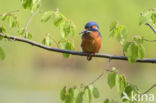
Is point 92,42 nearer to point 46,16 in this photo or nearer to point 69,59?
point 46,16

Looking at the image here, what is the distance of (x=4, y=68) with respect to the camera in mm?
9984

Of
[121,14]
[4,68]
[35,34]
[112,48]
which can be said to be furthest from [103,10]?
[4,68]

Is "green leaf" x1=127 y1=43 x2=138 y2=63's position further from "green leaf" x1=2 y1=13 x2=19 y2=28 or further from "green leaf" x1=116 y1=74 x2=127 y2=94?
"green leaf" x1=2 y1=13 x2=19 y2=28

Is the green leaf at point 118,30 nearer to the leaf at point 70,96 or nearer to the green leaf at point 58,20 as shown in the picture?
the green leaf at point 58,20

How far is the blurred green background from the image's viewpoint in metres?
9.15

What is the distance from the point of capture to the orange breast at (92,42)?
399 centimetres

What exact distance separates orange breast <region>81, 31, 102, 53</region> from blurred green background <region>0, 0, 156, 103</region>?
15.7 feet

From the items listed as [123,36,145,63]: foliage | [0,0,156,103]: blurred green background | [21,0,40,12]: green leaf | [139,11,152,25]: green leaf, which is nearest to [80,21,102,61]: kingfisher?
[21,0,40,12]: green leaf

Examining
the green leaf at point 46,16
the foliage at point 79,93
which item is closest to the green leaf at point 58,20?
the green leaf at point 46,16

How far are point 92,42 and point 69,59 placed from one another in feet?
18.4

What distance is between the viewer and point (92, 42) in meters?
4.12

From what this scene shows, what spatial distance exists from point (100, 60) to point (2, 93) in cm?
225

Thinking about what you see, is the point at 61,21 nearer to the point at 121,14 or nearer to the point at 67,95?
the point at 67,95

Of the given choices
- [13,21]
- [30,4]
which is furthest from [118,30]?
[13,21]
